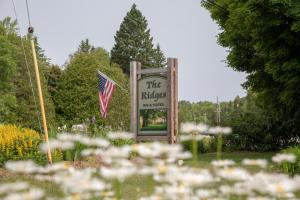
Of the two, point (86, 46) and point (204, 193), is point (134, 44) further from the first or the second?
point (204, 193)

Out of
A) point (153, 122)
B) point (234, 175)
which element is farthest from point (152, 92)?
point (234, 175)

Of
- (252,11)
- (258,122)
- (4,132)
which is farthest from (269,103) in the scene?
(4,132)

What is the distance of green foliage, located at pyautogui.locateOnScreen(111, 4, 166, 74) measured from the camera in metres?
52.5

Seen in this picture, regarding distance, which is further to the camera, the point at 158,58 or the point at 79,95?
the point at 158,58

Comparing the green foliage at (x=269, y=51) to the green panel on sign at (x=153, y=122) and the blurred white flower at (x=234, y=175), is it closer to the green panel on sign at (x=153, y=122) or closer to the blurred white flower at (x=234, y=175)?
the green panel on sign at (x=153, y=122)

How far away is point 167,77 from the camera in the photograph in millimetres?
14438

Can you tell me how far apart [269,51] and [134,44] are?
3863 centimetres

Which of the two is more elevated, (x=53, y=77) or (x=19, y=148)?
(x=53, y=77)

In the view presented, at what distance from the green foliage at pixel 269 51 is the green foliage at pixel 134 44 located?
32.7 meters

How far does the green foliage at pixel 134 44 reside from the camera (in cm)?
5250

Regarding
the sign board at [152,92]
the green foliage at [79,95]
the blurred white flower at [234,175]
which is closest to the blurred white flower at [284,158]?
the blurred white flower at [234,175]

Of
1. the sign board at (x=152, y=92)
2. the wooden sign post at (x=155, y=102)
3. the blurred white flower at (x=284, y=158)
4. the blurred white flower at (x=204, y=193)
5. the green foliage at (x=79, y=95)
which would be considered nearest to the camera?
the blurred white flower at (x=204, y=193)

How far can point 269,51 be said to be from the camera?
1470 centimetres

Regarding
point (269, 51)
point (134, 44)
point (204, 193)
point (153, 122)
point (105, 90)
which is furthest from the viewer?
point (134, 44)
